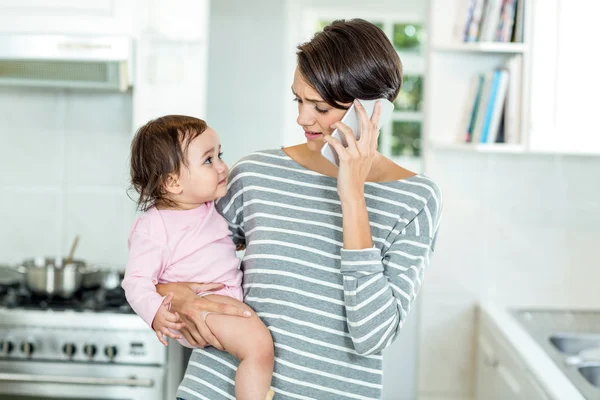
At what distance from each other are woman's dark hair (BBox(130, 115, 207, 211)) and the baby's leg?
276mm

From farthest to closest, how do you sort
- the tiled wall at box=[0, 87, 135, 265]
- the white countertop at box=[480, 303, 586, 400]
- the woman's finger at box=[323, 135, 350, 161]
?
1. the tiled wall at box=[0, 87, 135, 265]
2. the white countertop at box=[480, 303, 586, 400]
3. the woman's finger at box=[323, 135, 350, 161]

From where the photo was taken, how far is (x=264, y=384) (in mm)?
1317

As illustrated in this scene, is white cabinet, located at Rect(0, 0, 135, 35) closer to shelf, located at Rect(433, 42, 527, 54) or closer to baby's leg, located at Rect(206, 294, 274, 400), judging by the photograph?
shelf, located at Rect(433, 42, 527, 54)

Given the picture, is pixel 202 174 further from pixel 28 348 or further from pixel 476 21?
pixel 476 21

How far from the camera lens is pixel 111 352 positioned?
2377 millimetres

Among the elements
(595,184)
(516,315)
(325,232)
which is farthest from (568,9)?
(325,232)

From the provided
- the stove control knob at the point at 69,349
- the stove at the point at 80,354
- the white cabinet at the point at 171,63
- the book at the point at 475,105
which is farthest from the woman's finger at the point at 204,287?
the book at the point at 475,105

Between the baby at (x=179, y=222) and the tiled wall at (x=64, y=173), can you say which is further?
the tiled wall at (x=64, y=173)

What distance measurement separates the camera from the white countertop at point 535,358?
1.87 m

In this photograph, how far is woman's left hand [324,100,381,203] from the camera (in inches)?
49.4

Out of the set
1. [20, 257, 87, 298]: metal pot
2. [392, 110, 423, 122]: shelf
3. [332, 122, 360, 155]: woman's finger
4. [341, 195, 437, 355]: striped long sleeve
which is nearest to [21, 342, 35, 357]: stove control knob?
[20, 257, 87, 298]: metal pot

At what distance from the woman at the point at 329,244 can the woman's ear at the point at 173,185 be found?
0.11 meters

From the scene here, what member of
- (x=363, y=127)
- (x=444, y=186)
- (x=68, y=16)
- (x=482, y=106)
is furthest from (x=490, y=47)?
(x=363, y=127)

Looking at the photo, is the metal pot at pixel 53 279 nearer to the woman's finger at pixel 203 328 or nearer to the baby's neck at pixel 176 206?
the baby's neck at pixel 176 206
